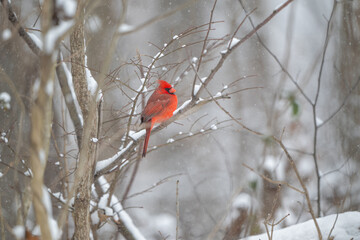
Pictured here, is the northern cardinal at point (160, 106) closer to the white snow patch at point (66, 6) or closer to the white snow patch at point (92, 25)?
the white snow patch at point (92, 25)

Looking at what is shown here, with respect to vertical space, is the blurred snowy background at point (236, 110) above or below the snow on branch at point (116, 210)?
above

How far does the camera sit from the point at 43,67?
838mm

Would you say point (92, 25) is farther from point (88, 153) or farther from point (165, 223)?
point (165, 223)

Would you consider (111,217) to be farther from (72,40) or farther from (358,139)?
(358,139)

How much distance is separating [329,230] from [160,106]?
1.44 m

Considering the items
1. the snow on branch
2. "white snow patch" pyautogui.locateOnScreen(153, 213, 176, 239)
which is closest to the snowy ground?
the snow on branch

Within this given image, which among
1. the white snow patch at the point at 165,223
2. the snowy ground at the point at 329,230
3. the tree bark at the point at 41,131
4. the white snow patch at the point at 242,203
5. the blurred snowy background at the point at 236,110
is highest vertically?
the blurred snowy background at the point at 236,110

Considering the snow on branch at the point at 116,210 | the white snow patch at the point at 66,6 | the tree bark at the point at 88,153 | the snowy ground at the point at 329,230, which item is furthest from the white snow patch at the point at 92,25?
the snowy ground at the point at 329,230

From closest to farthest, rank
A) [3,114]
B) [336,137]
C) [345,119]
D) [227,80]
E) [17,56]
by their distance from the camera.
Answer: [3,114] < [17,56] < [345,119] < [336,137] < [227,80]

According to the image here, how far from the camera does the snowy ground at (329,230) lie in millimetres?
2150

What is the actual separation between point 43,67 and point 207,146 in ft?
24.8

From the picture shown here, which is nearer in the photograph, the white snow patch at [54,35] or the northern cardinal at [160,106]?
the white snow patch at [54,35]

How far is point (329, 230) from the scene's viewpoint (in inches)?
85.8

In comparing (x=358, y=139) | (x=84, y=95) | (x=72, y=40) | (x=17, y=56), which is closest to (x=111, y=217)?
(x=84, y=95)
